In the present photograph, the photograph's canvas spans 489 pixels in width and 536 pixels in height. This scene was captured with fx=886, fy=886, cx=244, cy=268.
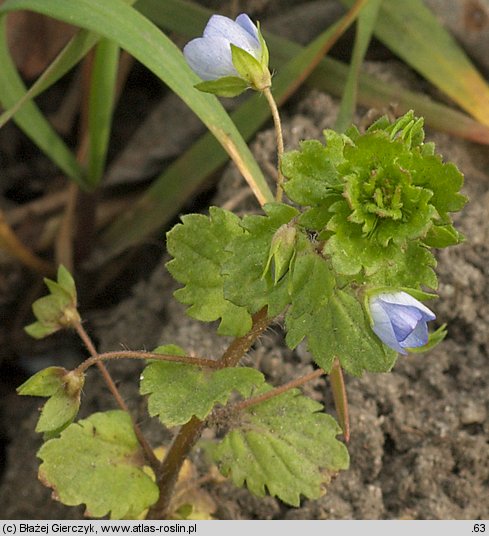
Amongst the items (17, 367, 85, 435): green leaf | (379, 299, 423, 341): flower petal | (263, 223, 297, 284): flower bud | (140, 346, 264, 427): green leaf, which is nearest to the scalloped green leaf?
(263, 223, 297, 284): flower bud

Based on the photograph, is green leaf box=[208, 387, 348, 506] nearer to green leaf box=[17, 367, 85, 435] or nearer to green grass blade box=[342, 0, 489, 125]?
green leaf box=[17, 367, 85, 435]

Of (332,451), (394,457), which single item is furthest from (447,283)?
(332,451)

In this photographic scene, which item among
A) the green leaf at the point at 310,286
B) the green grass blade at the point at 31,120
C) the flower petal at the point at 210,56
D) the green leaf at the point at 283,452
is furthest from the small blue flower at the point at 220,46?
the green grass blade at the point at 31,120

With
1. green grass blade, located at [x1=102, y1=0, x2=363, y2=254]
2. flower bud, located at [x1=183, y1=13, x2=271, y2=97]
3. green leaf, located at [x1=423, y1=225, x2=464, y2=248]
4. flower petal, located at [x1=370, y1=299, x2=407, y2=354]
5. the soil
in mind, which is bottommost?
the soil

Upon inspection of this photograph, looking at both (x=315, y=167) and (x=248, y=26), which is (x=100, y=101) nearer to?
(x=248, y=26)

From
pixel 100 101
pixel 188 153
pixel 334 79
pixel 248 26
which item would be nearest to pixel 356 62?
pixel 334 79

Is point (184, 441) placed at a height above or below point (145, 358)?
below

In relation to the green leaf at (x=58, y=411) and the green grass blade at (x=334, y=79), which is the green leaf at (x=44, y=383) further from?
the green grass blade at (x=334, y=79)
